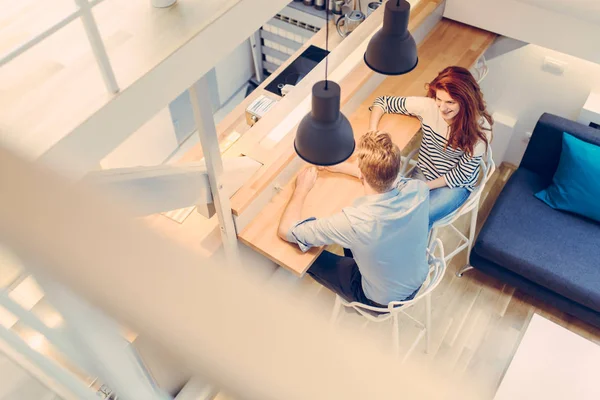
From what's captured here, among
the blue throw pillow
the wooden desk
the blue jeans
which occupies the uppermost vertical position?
the wooden desk

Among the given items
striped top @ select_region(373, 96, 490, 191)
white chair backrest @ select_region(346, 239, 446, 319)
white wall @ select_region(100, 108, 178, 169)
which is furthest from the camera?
white wall @ select_region(100, 108, 178, 169)

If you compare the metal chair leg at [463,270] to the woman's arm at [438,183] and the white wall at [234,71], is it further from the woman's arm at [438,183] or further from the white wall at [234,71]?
the white wall at [234,71]

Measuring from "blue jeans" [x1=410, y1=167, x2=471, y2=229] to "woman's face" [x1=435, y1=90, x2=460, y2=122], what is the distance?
401 millimetres

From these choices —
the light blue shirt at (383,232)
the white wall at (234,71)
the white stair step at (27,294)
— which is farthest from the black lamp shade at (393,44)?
the white wall at (234,71)

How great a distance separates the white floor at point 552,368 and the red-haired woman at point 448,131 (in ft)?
3.01

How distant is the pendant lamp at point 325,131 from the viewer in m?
2.02

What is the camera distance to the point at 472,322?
11.9 ft

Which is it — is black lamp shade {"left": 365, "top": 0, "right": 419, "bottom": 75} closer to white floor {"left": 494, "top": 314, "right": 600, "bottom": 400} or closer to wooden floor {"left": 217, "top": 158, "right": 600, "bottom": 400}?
wooden floor {"left": 217, "top": 158, "right": 600, "bottom": 400}

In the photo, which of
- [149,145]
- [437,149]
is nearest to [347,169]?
[437,149]

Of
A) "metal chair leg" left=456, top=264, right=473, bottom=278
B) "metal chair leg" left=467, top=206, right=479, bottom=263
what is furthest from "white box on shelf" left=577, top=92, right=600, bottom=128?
"metal chair leg" left=456, top=264, right=473, bottom=278

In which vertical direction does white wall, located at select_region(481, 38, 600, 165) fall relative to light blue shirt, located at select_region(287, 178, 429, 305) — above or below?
below

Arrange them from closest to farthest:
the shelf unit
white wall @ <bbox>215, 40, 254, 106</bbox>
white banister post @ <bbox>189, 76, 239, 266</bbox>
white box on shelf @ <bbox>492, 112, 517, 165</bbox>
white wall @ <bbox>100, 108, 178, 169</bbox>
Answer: white banister post @ <bbox>189, 76, 239, 266</bbox>, white box on shelf @ <bbox>492, 112, 517, 165</bbox>, white wall @ <bbox>100, 108, 178, 169</bbox>, the shelf unit, white wall @ <bbox>215, 40, 254, 106</bbox>

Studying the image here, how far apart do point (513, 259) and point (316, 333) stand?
11.2 feet

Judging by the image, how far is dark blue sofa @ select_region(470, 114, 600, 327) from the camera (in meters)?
3.39
